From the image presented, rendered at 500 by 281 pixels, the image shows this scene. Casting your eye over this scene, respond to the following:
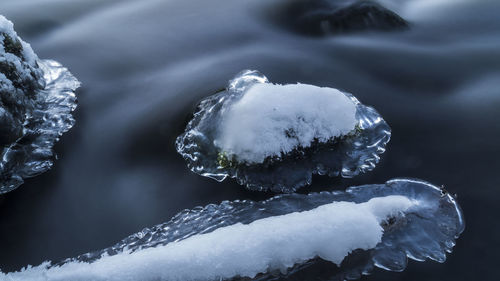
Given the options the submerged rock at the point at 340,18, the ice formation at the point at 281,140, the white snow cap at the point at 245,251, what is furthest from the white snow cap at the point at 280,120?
the submerged rock at the point at 340,18

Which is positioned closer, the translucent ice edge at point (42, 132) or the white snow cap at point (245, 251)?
the white snow cap at point (245, 251)

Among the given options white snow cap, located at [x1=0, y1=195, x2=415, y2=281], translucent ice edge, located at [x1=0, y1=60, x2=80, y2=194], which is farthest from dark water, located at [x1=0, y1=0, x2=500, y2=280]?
white snow cap, located at [x1=0, y1=195, x2=415, y2=281]

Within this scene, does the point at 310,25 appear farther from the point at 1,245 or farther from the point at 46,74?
the point at 1,245

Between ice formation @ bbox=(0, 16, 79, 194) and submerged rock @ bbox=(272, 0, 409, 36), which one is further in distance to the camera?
submerged rock @ bbox=(272, 0, 409, 36)

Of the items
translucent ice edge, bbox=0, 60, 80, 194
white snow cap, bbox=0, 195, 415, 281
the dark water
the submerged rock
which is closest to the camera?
white snow cap, bbox=0, 195, 415, 281

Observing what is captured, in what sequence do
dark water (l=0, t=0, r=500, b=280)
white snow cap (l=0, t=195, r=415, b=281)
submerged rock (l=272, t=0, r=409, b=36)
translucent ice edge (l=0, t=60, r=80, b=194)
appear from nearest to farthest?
white snow cap (l=0, t=195, r=415, b=281) < dark water (l=0, t=0, r=500, b=280) < translucent ice edge (l=0, t=60, r=80, b=194) < submerged rock (l=272, t=0, r=409, b=36)

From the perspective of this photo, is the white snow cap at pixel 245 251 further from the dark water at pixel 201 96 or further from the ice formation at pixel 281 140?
the ice formation at pixel 281 140

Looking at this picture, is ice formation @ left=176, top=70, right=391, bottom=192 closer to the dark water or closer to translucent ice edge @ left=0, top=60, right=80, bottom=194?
the dark water

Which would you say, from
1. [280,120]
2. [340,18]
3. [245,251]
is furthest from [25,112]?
[340,18]
